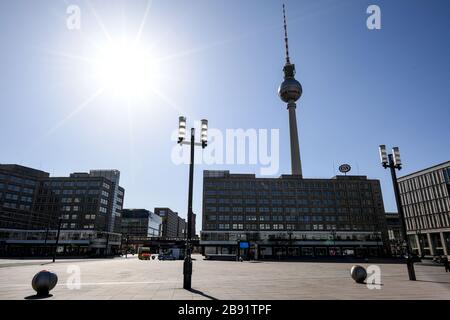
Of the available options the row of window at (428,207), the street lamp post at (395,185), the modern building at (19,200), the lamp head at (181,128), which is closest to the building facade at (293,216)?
the row of window at (428,207)

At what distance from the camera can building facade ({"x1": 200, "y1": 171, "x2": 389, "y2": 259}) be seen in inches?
3452

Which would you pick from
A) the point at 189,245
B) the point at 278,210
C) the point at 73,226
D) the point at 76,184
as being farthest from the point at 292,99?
the point at 189,245

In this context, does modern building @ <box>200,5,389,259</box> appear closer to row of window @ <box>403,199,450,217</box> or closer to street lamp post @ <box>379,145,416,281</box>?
row of window @ <box>403,199,450,217</box>

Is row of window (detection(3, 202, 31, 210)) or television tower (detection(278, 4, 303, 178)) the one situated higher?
television tower (detection(278, 4, 303, 178))

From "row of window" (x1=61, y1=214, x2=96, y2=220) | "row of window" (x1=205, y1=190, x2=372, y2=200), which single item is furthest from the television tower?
"row of window" (x1=61, y1=214, x2=96, y2=220)

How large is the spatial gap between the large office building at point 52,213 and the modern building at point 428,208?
10073cm

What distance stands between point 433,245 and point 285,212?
42.6 m

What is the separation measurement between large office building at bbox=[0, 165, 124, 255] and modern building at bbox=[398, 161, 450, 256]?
100725mm

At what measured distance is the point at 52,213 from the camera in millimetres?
92438

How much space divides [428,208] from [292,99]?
192 ft

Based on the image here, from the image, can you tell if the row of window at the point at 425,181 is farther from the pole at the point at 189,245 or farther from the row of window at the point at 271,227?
the pole at the point at 189,245

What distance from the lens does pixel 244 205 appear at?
304ft

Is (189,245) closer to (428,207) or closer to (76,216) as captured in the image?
(428,207)

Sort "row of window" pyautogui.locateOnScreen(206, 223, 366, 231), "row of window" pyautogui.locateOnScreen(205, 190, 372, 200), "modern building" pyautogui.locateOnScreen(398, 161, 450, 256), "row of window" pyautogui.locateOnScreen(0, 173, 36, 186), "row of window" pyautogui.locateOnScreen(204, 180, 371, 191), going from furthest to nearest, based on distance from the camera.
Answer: "row of window" pyautogui.locateOnScreen(204, 180, 371, 191) → "row of window" pyautogui.locateOnScreen(205, 190, 372, 200) → "row of window" pyautogui.locateOnScreen(206, 223, 366, 231) → "row of window" pyautogui.locateOnScreen(0, 173, 36, 186) → "modern building" pyautogui.locateOnScreen(398, 161, 450, 256)
